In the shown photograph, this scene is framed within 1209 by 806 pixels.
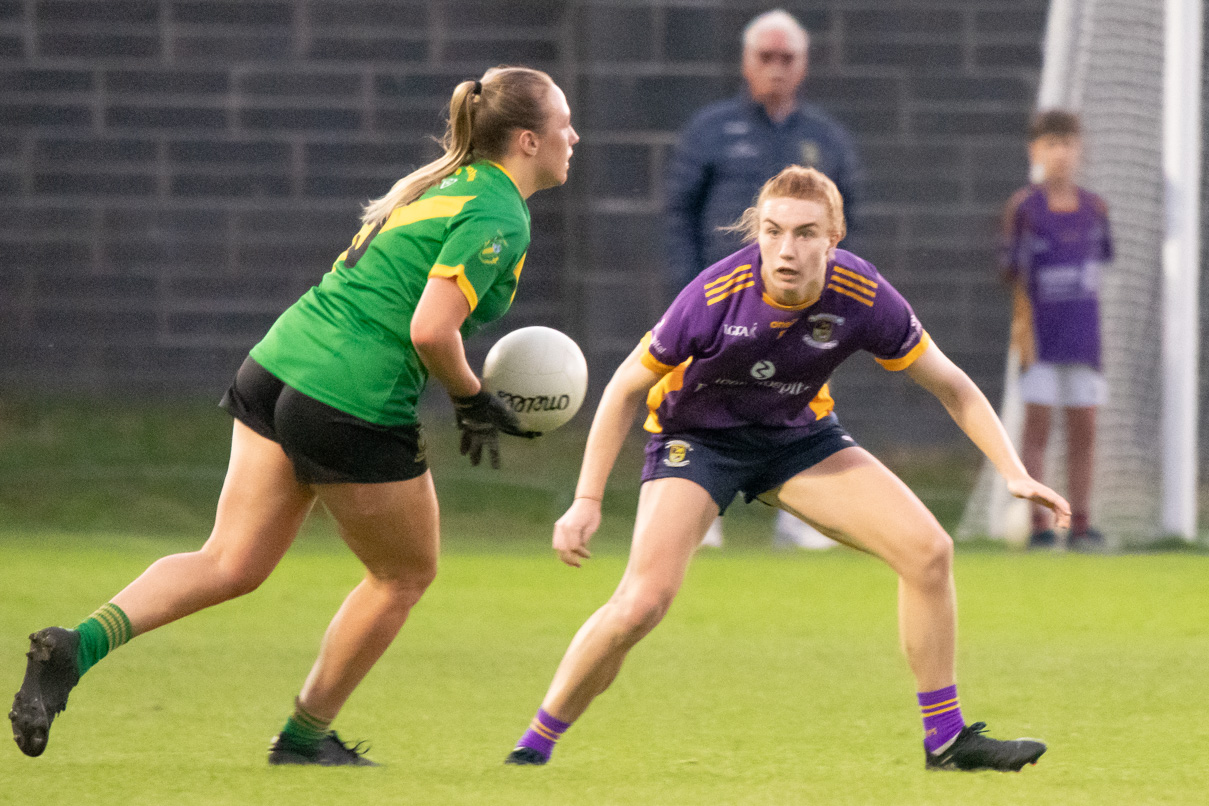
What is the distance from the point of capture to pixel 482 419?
413 centimetres

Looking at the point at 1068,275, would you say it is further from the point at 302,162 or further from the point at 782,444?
the point at 782,444

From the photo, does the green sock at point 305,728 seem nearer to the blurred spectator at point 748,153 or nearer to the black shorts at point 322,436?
the black shorts at point 322,436

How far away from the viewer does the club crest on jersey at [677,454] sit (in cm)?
424

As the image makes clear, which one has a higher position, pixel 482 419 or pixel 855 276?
pixel 855 276

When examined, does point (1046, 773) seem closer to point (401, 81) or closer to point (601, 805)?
point (601, 805)

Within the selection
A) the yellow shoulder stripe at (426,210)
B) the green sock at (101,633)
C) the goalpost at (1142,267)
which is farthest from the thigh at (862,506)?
the goalpost at (1142,267)

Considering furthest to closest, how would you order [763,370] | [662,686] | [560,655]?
[560,655], [662,686], [763,370]

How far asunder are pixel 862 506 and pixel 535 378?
86 cm

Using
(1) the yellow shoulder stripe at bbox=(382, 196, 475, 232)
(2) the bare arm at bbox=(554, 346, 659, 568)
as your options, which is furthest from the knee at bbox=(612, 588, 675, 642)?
(1) the yellow shoulder stripe at bbox=(382, 196, 475, 232)

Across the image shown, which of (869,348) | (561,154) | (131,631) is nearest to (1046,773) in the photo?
(869,348)

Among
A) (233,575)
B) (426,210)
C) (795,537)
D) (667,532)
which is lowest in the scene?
(795,537)

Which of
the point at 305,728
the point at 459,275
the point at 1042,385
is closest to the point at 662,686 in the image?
the point at 305,728

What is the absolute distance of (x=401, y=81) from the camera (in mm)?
10211

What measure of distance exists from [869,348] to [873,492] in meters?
0.34
